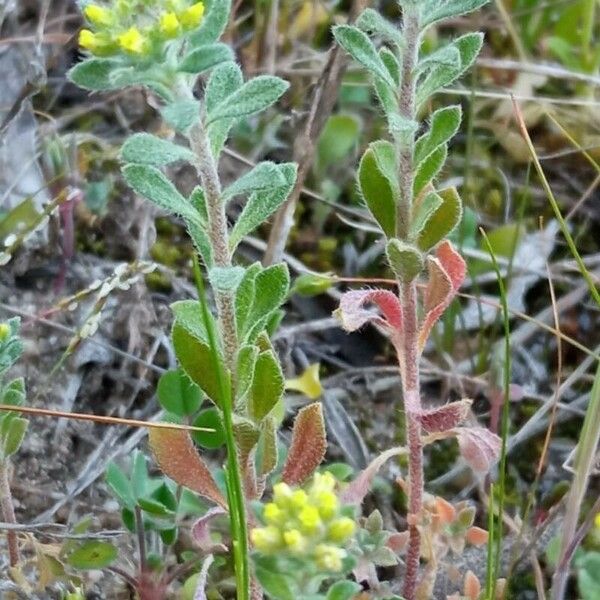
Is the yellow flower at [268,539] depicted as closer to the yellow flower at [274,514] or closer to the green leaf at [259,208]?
the yellow flower at [274,514]

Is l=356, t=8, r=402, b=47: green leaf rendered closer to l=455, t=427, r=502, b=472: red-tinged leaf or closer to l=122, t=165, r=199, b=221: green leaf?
l=122, t=165, r=199, b=221: green leaf

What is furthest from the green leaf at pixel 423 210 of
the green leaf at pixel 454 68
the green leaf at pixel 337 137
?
the green leaf at pixel 337 137

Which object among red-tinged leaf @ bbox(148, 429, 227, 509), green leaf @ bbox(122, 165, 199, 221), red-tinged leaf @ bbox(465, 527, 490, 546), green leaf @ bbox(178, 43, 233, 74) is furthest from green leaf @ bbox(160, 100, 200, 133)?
red-tinged leaf @ bbox(465, 527, 490, 546)

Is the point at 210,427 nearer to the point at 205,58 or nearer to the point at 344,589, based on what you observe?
the point at 344,589

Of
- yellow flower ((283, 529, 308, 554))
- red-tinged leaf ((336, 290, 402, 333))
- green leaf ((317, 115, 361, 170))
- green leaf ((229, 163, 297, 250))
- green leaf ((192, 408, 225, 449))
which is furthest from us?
green leaf ((317, 115, 361, 170))

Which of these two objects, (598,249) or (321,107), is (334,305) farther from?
(598,249)

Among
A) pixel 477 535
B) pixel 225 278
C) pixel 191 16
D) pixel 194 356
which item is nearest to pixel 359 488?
pixel 477 535

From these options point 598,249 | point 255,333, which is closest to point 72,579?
point 255,333
